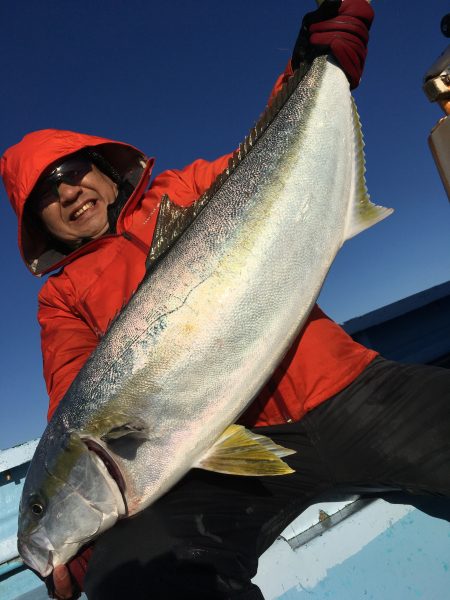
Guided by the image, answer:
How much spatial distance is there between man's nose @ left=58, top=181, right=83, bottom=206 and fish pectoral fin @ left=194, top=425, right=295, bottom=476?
8.01 ft

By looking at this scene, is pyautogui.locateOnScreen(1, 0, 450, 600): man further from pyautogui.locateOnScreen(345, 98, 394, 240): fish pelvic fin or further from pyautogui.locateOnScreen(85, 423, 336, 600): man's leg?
pyautogui.locateOnScreen(345, 98, 394, 240): fish pelvic fin

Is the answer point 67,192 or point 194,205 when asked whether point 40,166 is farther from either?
point 194,205

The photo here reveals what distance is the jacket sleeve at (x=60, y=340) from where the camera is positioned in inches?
114

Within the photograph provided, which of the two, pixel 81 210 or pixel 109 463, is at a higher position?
pixel 81 210

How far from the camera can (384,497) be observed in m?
2.91

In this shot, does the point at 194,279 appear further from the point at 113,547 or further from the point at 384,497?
the point at 384,497

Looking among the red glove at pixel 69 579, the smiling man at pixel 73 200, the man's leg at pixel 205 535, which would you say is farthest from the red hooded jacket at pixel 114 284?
the red glove at pixel 69 579

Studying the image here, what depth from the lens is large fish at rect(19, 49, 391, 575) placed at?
7.18 ft

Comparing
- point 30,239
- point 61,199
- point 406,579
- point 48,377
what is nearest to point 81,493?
point 48,377

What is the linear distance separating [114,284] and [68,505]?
4.79 feet

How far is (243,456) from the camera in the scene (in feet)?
7.27

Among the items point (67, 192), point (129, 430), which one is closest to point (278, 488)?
point (129, 430)

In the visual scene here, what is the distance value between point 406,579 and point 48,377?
8.05 feet

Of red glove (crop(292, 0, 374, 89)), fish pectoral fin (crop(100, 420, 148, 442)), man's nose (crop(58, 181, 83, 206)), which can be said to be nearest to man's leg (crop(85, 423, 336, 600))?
fish pectoral fin (crop(100, 420, 148, 442))
